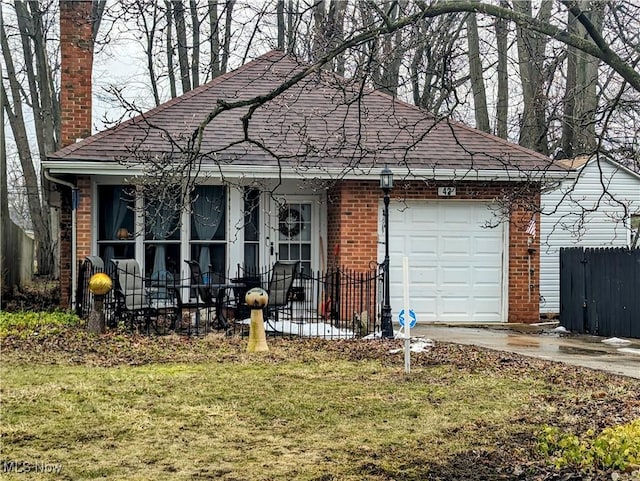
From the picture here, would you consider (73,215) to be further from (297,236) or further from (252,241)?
(297,236)

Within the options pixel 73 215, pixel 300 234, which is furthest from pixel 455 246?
pixel 73 215

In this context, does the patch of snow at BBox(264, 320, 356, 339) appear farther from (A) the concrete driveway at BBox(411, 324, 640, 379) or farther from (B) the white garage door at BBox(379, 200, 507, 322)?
(B) the white garage door at BBox(379, 200, 507, 322)

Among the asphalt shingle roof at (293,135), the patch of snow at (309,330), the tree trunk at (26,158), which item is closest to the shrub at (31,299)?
the asphalt shingle roof at (293,135)

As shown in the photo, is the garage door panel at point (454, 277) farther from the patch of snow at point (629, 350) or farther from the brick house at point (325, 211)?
the patch of snow at point (629, 350)

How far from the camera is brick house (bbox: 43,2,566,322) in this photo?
43.4ft

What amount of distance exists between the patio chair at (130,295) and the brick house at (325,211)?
1526 millimetres

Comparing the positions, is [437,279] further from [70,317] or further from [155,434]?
[155,434]

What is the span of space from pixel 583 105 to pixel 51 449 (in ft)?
53.8

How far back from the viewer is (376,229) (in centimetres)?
1355

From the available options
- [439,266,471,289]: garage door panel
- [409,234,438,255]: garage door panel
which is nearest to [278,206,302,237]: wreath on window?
[409,234,438,255]: garage door panel

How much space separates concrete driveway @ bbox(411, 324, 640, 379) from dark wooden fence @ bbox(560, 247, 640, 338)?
37 cm

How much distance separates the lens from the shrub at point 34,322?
1085 centimetres

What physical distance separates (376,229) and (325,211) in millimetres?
1270

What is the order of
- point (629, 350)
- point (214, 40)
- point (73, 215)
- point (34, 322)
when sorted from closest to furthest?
point (214, 40) < point (629, 350) < point (34, 322) < point (73, 215)
